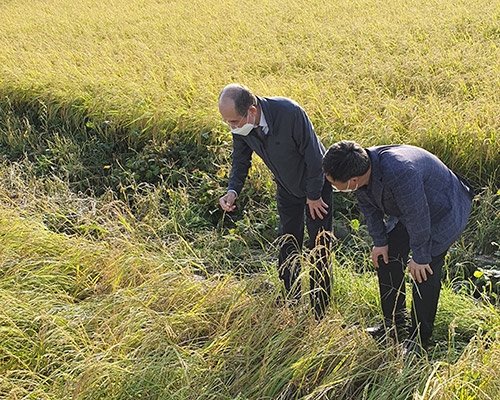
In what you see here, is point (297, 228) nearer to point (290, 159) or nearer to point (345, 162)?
point (290, 159)

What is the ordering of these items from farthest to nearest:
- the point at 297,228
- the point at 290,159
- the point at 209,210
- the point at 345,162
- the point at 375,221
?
the point at 209,210, the point at 297,228, the point at 290,159, the point at 375,221, the point at 345,162

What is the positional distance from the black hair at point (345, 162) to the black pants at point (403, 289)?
1.68ft

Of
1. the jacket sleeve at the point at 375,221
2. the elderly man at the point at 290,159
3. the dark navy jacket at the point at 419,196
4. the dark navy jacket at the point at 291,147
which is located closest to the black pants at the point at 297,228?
the elderly man at the point at 290,159

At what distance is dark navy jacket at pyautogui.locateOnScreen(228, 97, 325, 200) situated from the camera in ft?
8.86

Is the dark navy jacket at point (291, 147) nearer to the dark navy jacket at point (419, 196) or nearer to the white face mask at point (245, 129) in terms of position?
the white face mask at point (245, 129)

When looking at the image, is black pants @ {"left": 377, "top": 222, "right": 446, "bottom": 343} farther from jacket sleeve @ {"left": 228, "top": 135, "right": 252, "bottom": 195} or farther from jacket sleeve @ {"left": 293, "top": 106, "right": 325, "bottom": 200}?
jacket sleeve @ {"left": 228, "top": 135, "right": 252, "bottom": 195}

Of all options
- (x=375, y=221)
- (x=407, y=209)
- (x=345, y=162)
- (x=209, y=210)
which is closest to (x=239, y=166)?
(x=375, y=221)

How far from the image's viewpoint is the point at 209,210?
14.5ft

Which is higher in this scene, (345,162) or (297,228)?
(345,162)

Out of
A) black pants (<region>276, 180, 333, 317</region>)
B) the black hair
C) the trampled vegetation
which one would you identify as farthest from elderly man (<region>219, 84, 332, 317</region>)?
the black hair

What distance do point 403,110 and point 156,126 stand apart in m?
2.30

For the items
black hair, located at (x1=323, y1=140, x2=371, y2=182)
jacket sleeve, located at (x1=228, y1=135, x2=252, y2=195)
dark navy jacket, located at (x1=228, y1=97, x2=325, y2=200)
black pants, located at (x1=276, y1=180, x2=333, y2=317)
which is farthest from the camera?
jacket sleeve, located at (x1=228, y1=135, x2=252, y2=195)

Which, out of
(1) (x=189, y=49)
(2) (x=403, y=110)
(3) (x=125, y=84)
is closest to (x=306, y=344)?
(2) (x=403, y=110)

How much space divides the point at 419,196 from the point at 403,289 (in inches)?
27.5
